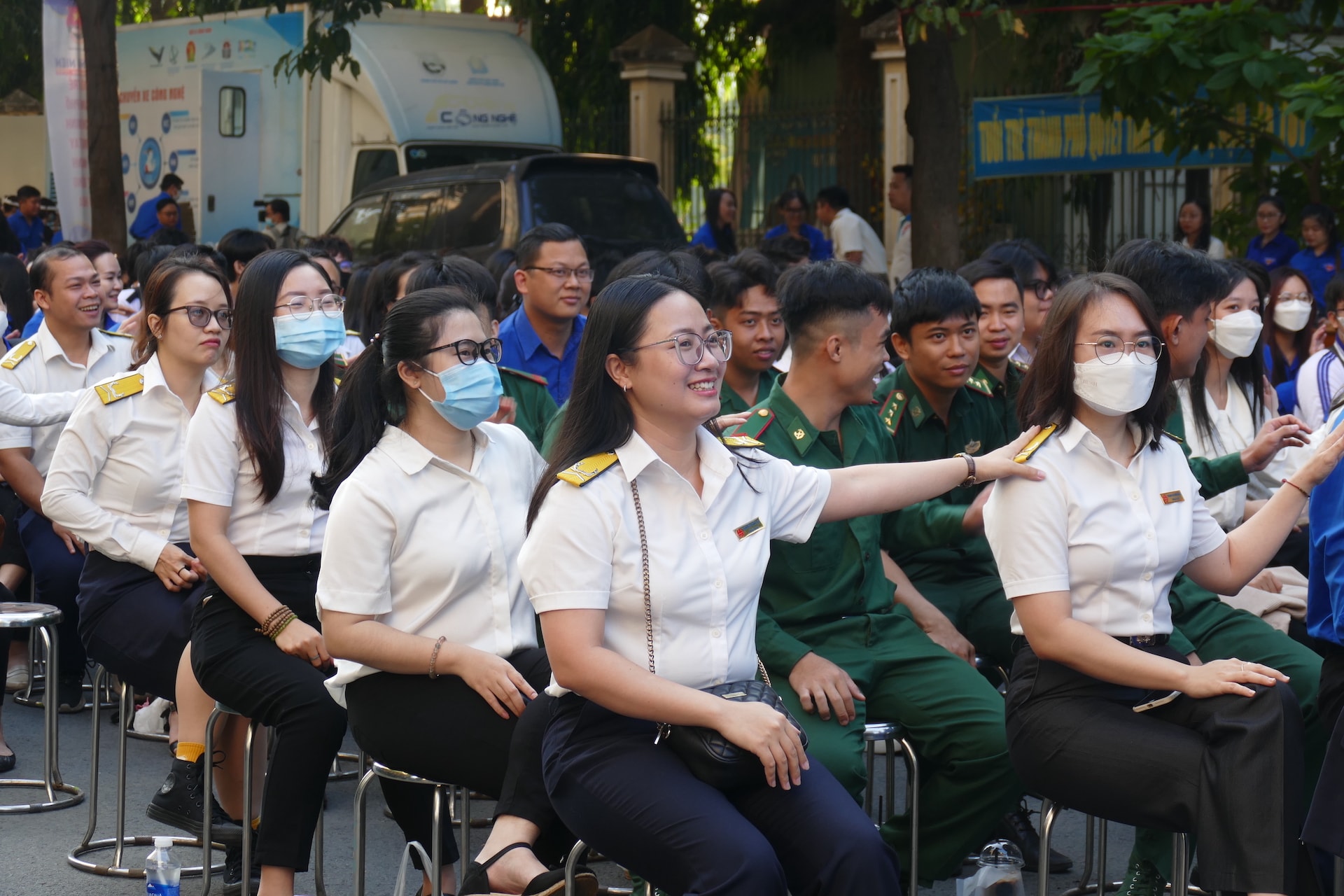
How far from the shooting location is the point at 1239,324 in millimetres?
4805

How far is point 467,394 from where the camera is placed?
3715 millimetres

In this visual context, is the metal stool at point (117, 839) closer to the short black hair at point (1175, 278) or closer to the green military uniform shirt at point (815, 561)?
the green military uniform shirt at point (815, 561)

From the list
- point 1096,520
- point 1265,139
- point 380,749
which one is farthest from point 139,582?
point 1265,139

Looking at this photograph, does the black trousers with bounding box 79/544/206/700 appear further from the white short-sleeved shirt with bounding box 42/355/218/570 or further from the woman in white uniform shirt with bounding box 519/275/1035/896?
the woman in white uniform shirt with bounding box 519/275/1035/896

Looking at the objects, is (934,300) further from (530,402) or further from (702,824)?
(702,824)

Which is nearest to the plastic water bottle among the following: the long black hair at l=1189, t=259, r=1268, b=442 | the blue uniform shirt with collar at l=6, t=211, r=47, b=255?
the long black hair at l=1189, t=259, r=1268, b=442

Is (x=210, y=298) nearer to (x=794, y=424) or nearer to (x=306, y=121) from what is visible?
(x=794, y=424)

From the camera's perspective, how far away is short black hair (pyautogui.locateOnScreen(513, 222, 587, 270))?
5.85m

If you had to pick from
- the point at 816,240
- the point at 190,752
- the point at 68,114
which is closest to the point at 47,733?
the point at 190,752

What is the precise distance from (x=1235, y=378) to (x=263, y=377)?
2.93 meters

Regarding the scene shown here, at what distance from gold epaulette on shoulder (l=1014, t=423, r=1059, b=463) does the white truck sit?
1129 centimetres

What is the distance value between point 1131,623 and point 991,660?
1.14m

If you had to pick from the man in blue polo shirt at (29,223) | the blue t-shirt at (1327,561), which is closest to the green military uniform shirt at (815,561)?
the blue t-shirt at (1327,561)

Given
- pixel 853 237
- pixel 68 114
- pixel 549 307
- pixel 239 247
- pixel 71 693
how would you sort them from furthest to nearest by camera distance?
pixel 853 237 < pixel 68 114 < pixel 239 247 < pixel 71 693 < pixel 549 307
